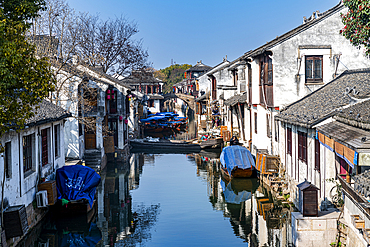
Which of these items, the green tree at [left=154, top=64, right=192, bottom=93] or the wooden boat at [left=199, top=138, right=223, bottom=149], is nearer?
the wooden boat at [left=199, top=138, right=223, bottom=149]

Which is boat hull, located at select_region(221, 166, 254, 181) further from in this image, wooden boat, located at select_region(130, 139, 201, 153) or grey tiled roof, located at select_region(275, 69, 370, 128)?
wooden boat, located at select_region(130, 139, 201, 153)

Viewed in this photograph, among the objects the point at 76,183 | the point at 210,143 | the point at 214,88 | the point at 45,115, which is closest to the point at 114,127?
the point at 210,143

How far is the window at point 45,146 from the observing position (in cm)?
1714

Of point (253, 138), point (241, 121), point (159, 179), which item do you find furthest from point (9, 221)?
point (241, 121)

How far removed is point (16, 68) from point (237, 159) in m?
16.2

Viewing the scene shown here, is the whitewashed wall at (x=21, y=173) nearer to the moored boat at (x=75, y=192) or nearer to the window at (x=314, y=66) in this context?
the moored boat at (x=75, y=192)

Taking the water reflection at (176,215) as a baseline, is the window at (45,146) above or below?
above

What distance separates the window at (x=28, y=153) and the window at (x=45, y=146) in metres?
1.45

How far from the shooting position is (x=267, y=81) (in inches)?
855

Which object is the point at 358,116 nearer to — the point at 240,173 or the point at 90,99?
the point at 240,173

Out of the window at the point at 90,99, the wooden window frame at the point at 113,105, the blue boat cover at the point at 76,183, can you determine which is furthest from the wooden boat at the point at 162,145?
the blue boat cover at the point at 76,183

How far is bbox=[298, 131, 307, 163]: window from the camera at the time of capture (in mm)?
16219

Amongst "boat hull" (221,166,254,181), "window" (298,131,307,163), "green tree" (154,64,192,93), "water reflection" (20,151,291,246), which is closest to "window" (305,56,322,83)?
"window" (298,131,307,163)

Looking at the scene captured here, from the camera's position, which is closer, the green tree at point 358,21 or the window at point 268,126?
the green tree at point 358,21
